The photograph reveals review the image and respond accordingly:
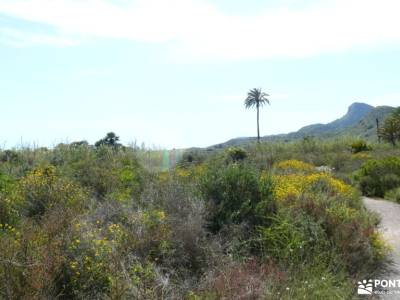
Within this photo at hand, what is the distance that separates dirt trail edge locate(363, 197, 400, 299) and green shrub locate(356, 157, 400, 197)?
1.85 meters

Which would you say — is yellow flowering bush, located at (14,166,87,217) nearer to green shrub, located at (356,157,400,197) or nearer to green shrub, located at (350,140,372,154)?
Answer: green shrub, located at (356,157,400,197)

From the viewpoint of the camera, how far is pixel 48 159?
1938cm

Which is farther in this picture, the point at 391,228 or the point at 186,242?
the point at 391,228

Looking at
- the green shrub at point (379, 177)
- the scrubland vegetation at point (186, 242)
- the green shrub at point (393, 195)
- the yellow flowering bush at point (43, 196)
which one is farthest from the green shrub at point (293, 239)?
the green shrub at point (379, 177)

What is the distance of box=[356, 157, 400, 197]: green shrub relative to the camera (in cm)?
1653

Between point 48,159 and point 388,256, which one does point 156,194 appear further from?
point 48,159

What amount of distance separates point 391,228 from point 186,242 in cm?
617

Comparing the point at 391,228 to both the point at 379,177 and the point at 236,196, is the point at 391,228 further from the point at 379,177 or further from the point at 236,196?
the point at 379,177

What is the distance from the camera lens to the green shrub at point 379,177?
1653 centimetres

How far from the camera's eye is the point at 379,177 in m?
16.9

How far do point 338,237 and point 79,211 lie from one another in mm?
4001

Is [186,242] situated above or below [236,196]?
below

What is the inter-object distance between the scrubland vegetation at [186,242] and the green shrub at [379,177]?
6791 millimetres

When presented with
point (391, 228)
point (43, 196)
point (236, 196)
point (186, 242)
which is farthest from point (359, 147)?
point (186, 242)
